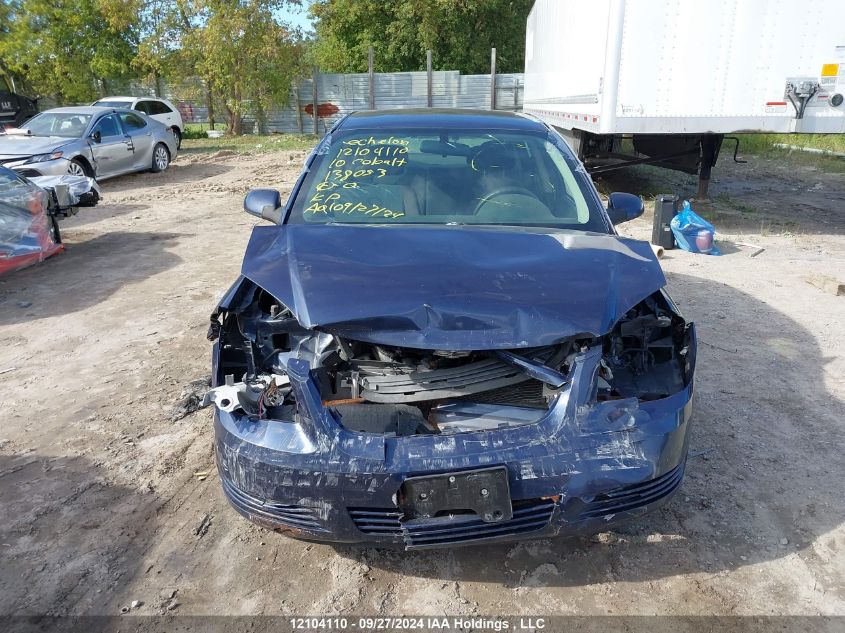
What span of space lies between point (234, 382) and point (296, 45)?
2168 centimetres

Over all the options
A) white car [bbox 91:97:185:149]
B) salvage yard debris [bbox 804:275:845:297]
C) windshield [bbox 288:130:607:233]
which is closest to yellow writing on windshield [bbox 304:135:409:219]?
windshield [bbox 288:130:607:233]

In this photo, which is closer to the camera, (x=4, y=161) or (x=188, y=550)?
(x=188, y=550)

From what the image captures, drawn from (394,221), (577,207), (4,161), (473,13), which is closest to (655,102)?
(577,207)

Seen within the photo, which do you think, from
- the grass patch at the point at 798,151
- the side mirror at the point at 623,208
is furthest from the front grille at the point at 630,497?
the grass patch at the point at 798,151

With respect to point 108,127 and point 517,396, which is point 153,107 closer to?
point 108,127

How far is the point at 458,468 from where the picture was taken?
80.3 inches

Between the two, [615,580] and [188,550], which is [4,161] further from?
[615,580]

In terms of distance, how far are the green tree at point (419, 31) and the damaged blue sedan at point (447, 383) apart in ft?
94.2

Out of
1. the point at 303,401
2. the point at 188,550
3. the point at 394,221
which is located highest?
the point at 394,221

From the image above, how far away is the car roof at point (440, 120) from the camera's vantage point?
12.6 ft

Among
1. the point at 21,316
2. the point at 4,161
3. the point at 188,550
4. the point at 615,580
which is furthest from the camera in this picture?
the point at 4,161

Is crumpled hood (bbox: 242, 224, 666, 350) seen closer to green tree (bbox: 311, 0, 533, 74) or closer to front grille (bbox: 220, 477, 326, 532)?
front grille (bbox: 220, 477, 326, 532)

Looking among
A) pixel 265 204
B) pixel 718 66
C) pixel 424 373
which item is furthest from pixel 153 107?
pixel 424 373

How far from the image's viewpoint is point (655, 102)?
7559 millimetres
